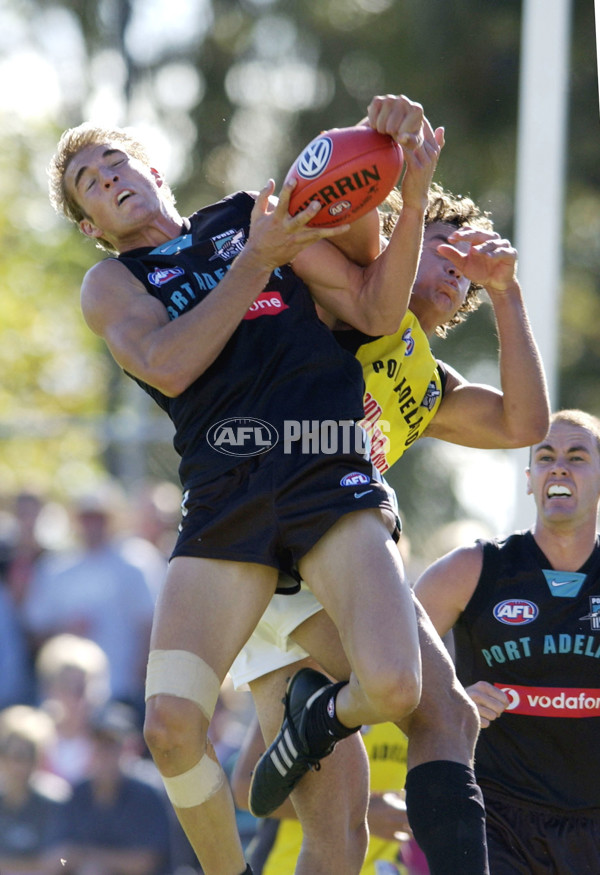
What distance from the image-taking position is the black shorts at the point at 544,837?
14.1 feet

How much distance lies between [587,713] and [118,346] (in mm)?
2039

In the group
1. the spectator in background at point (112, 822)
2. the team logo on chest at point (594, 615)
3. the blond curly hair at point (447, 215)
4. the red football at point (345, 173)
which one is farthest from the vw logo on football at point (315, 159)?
the spectator in background at point (112, 822)

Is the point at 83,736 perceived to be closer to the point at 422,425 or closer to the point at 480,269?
the point at 422,425

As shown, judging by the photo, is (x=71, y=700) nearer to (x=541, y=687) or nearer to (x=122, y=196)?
(x=541, y=687)

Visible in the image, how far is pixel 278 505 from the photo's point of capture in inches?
137

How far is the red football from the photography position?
11.4 feet

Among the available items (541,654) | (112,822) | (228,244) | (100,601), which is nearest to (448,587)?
(541,654)

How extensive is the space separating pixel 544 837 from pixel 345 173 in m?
2.28

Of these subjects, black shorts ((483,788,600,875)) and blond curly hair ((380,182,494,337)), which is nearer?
black shorts ((483,788,600,875))

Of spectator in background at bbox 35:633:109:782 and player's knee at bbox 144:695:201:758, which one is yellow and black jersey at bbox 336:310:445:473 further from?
spectator in background at bbox 35:633:109:782

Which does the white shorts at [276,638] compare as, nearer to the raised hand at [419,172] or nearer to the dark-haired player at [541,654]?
the dark-haired player at [541,654]

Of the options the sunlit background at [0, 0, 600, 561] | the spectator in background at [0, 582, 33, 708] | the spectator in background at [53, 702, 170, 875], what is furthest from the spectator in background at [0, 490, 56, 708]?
the sunlit background at [0, 0, 600, 561]

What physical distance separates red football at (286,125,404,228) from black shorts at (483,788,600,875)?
2068mm

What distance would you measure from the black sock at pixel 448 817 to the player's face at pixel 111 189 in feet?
5.84
